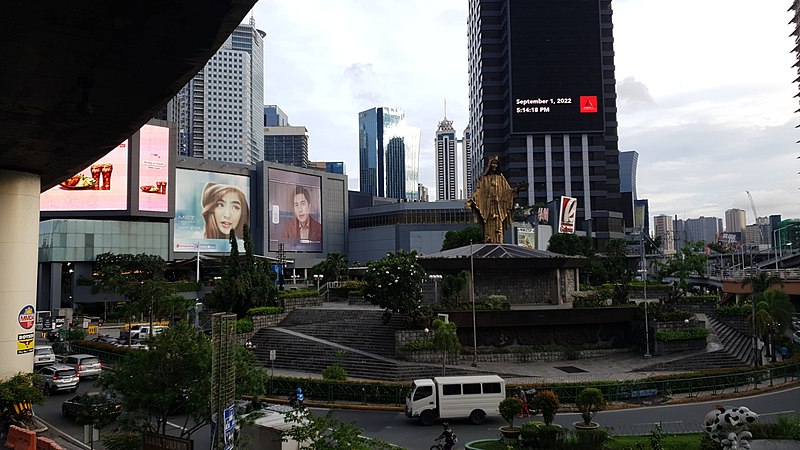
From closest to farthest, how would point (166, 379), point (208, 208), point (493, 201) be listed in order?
point (166, 379)
point (493, 201)
point (208, 208)

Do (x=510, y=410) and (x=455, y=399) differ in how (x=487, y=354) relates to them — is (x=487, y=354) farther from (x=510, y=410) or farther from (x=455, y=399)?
(x=510, y=410)

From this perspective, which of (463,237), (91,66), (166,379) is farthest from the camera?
(463,237)

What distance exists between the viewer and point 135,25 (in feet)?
33.4

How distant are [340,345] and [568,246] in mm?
52756

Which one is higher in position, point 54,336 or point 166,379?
point 166,379

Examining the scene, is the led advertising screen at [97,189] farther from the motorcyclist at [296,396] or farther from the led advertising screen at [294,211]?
the motorcyclist at [296,396]

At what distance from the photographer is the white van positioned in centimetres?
Answer: 2414

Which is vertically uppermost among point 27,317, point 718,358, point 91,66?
point 91,66

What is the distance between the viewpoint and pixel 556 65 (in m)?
120

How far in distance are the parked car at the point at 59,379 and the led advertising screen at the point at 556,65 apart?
338ft

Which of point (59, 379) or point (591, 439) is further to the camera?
point (59, 379)

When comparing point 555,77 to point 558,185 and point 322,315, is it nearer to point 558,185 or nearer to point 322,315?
point 558,185

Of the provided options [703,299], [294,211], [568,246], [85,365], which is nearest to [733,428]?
[85,365]

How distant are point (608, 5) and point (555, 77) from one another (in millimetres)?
23726
